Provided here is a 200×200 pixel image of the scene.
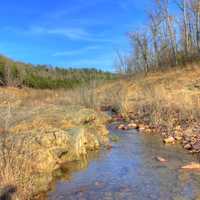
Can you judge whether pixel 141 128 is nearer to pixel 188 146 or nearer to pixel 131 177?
pixel 188 146

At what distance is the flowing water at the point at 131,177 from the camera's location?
6949 mm

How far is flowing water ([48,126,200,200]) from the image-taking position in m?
6.95

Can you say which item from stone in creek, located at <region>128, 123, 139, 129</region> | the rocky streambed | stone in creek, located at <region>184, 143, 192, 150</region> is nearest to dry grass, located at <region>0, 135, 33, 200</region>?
the rocky streambed

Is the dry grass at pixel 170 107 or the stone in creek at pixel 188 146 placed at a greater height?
the dry grass at pixel 170 107

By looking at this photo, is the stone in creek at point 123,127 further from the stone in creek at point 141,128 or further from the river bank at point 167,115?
the stone in creek at point 141,128

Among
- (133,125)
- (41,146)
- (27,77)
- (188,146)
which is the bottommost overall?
(188,146)

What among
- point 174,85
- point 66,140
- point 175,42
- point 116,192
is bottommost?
point 116,192

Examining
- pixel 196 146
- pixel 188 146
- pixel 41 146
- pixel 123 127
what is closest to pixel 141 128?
pixel 123 127

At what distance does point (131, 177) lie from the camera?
815 cm

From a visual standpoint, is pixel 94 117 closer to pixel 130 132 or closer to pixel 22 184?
pixel 130 132

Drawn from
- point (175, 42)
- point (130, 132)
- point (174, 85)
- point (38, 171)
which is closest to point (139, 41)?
point (175, 42)

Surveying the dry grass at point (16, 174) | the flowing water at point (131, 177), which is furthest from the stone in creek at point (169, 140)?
the dry grass at point (16, 174)

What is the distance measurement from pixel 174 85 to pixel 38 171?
796 inches

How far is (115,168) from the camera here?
9.02 metres
